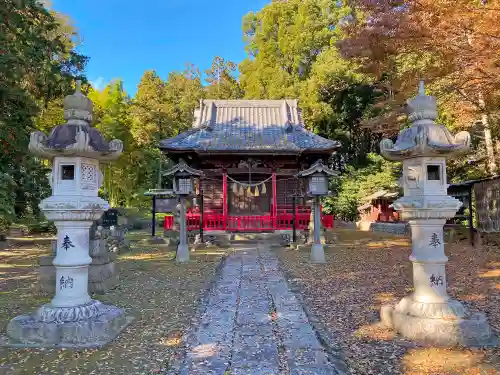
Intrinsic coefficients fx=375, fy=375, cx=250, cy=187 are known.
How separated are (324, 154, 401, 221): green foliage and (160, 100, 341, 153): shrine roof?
8592mm

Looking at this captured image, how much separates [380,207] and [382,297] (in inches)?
862

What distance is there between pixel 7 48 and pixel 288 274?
7.79 m

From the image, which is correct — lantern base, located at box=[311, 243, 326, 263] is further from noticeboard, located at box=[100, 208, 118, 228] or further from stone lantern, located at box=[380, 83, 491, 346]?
noticeboard, located at box=[100, 208, 118, 228]

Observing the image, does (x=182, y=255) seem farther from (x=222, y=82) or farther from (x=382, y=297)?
(x=222, y=82)

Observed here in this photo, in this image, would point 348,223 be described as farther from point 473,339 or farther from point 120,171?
point 473,339

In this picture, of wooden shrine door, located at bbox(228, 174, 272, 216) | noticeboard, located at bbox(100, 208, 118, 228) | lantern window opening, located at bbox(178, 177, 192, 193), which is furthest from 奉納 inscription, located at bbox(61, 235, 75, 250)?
noticeboard, located at bbox(100, 208, 118, 228)

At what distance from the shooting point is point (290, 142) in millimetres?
16234

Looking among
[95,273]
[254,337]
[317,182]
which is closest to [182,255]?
[95,273]

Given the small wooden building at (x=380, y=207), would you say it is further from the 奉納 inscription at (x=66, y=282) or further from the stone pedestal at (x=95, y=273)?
the 奉納 inscription at (x=66, y=282)

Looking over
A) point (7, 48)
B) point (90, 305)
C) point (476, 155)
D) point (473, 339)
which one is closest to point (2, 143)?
point (7, 48)

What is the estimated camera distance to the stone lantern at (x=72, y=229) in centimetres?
435

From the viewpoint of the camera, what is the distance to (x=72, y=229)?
188 inches

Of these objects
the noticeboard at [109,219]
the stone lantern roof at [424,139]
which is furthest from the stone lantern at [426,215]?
the noticeboard at [109,219]

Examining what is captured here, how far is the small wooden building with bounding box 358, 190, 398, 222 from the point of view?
24.5 m
